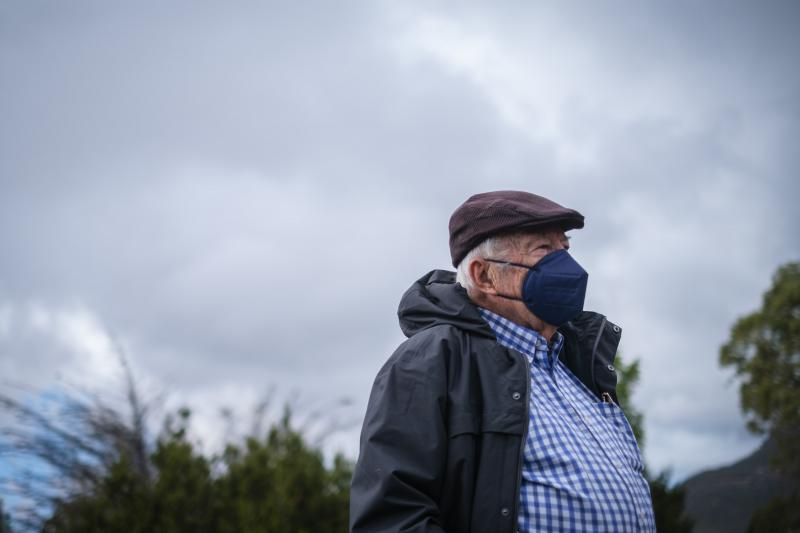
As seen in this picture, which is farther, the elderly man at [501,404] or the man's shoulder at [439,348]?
the man's shoulder at [439,348]

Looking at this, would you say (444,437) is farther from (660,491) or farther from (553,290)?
(660,491)

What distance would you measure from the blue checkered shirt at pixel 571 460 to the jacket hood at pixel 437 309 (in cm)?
14

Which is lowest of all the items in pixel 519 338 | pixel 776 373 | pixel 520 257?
pixel 519 338

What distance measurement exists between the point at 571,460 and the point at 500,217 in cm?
88

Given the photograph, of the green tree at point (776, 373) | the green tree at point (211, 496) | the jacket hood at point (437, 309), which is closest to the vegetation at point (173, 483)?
the green tree at point (211, 496)

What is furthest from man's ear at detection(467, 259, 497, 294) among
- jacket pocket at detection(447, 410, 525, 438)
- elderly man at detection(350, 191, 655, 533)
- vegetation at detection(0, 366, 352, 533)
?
vegetation at detection(0, 366, 352, 533)

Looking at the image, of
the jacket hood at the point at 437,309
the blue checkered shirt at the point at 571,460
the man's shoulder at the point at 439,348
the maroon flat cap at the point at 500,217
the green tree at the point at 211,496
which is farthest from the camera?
the green tree at the point at 211,496

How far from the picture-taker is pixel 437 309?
2494 mm

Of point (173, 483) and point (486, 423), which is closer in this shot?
point (486, 423)

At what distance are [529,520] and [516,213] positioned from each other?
1052 mm

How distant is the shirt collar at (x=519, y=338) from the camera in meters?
2.52

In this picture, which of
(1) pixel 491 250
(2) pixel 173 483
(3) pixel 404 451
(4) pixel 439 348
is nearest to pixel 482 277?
(1) pixel 491 250

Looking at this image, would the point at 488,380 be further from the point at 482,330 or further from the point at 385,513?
the point at 385,513

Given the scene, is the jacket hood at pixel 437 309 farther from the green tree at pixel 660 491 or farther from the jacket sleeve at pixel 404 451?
the green tree at pixel 660 491
